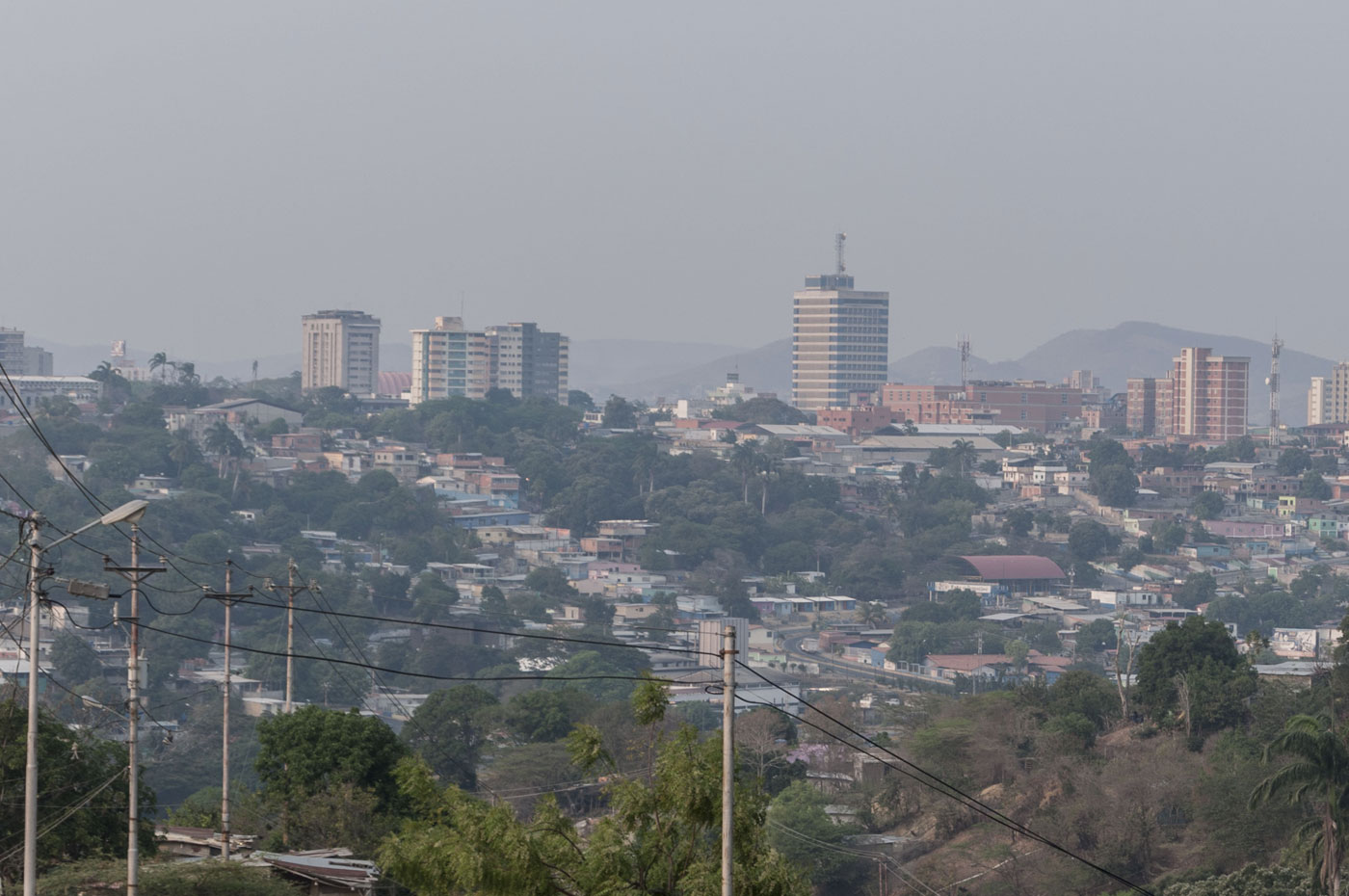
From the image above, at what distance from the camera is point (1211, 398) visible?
363 feet

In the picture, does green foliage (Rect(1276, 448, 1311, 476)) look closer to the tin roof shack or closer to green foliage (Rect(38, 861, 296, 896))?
the tin roof shack

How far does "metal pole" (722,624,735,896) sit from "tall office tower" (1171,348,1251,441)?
345ft

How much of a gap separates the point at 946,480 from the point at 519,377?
40560mm

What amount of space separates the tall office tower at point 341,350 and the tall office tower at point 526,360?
8.93 meters

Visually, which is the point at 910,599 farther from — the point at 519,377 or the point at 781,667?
the point at 519,377

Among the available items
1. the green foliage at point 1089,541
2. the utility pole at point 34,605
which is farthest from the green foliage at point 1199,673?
the green foliage at point 1089,541

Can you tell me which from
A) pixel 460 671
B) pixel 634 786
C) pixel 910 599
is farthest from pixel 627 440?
pixel 634 786

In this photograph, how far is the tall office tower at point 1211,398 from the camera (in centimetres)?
10931

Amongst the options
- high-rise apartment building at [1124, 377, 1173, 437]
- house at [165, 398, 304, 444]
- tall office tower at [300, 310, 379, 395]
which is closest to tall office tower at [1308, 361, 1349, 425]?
high-rise apartment building at [1124, 377, 1173, 437]

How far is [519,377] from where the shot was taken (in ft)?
386

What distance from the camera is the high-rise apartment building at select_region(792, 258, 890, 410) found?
135 m

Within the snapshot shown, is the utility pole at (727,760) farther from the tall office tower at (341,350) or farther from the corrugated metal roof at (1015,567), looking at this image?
the tall office tower at (341,350)

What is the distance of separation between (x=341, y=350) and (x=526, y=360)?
43.1 feet

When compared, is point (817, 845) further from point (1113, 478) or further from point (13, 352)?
point (13, 352)
